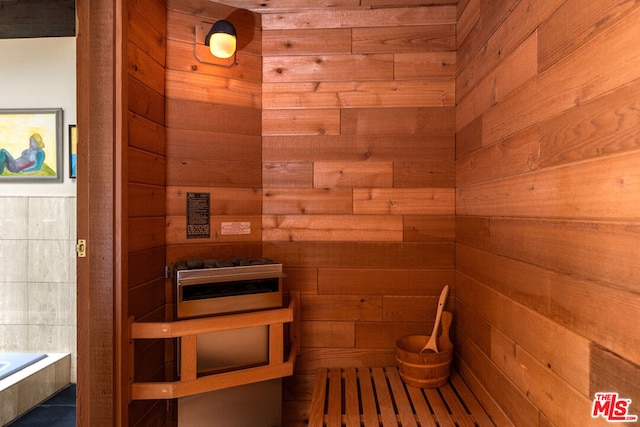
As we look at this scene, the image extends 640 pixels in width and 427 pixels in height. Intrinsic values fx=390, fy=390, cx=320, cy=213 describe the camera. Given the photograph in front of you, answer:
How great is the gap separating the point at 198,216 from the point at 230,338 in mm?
648

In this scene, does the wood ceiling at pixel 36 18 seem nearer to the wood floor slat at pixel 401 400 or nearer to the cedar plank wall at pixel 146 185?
the cedar plank wall at pixel 146 185

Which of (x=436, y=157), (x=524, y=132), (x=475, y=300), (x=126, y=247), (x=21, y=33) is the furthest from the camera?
(x=21, y=33)

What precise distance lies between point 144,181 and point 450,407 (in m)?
1.66

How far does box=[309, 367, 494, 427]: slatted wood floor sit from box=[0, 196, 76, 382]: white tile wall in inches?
81.1

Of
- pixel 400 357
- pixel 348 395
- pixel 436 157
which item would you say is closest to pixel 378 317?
pixel 400 357

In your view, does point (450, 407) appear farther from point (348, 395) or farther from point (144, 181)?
point (144, 181)

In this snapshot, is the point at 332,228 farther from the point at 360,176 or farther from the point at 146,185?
the point at 146,185

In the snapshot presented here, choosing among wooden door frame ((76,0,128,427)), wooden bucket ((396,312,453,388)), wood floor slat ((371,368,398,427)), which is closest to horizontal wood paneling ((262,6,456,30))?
wooden door frame ((76,0,128,427))

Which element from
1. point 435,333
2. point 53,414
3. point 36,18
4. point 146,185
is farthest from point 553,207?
point 36,18

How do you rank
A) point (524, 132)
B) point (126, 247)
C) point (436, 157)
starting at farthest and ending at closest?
1. point (436, 157)
2. point (126, 247)
3. point (524, 132)

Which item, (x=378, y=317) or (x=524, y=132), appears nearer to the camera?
(x=524, y=132)

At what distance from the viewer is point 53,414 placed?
251 centimetres

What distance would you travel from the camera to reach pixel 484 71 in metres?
1.65

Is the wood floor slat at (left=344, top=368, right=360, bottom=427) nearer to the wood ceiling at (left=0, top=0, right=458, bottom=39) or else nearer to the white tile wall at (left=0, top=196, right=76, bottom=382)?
the white tile wall at (left=0, top=196, right=76, bottom=382)
